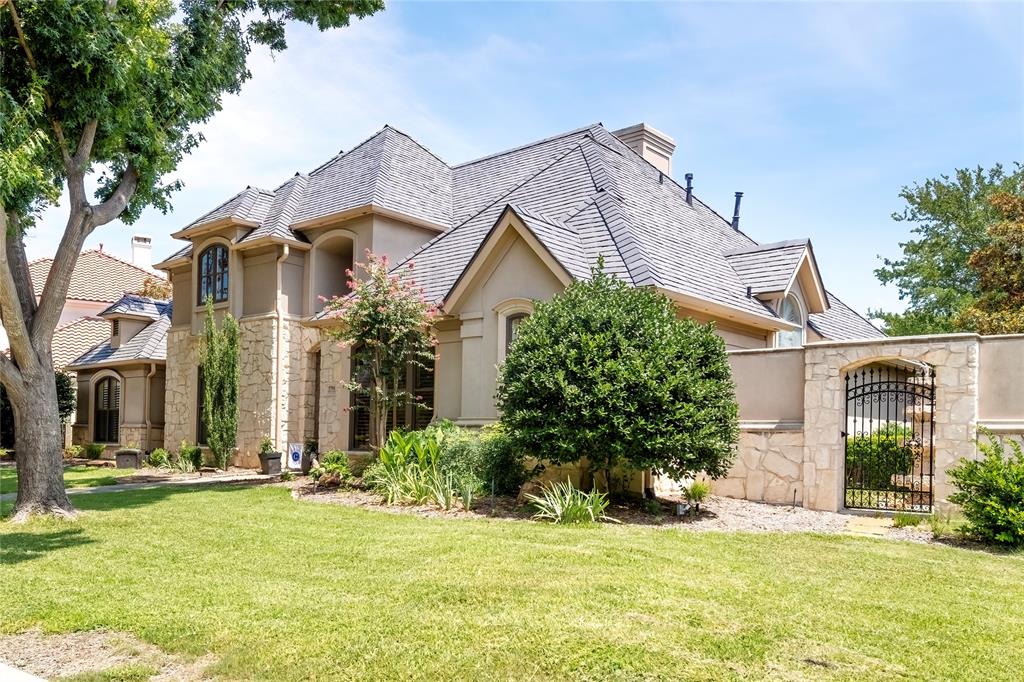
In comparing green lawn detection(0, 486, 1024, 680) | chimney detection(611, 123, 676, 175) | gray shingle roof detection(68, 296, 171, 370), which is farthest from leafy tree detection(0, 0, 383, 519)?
gray shingle roof detection(68, 296, 171, 370)

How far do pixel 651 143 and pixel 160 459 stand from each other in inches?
659

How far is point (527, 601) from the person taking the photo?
21.4 feet

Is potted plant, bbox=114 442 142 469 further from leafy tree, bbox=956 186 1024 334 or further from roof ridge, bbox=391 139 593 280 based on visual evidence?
leafy tree, bbox=956 186 1024 334

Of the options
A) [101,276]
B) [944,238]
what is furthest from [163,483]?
[944,238]

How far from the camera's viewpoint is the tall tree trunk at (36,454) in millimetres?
11578

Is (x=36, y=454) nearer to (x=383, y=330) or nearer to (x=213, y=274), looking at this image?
(x=383, y=330)

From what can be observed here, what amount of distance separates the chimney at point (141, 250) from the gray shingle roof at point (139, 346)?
475 inches

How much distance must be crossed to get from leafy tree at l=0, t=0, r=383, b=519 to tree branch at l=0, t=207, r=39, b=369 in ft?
0.06

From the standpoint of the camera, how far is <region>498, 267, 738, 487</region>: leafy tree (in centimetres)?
1111

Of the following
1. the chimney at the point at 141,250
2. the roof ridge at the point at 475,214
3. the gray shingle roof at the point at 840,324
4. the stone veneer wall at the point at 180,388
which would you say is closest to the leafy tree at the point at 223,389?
the stone veneer wall at the point at 180,388

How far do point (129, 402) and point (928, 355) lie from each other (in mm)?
24328

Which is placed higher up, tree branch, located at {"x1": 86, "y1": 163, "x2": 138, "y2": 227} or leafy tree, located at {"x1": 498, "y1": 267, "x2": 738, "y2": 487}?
tree branch, located at {"x1": 86, "y1": 163, "x2": 138, "y2": 227}

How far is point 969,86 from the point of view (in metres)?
14.8

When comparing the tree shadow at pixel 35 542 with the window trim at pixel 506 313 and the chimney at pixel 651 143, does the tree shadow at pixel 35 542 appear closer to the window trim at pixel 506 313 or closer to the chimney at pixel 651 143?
the window trim at pixel 506 313
